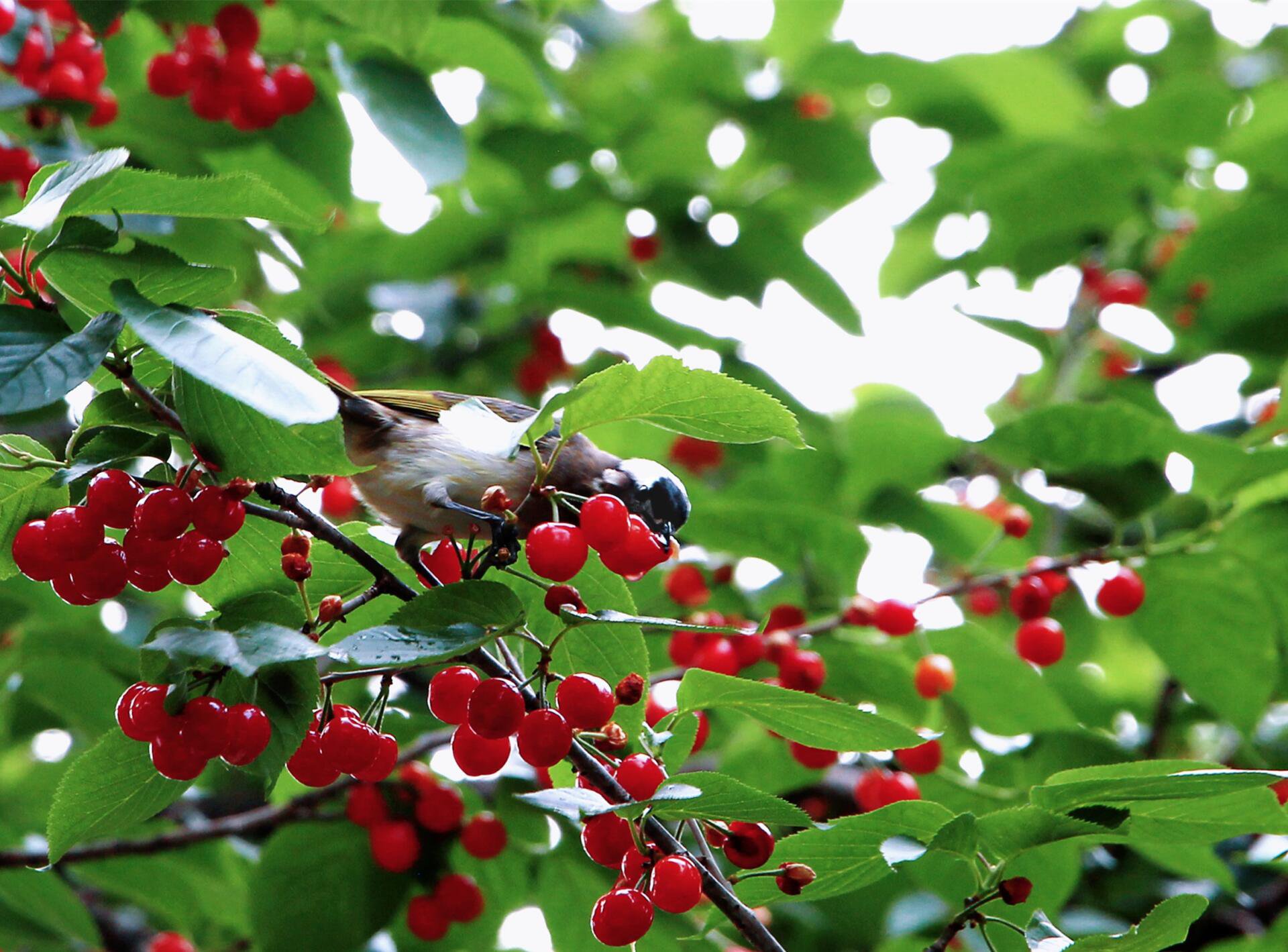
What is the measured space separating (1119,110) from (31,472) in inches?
168

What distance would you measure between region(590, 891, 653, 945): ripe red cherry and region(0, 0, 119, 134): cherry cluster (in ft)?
8.10

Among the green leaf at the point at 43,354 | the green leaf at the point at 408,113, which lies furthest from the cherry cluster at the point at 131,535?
the green leaf at the point at 408,113

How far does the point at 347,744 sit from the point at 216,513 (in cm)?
41

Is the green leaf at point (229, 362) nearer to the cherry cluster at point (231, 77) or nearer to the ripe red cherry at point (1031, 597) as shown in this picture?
the cherry cluster at point (231, 77)

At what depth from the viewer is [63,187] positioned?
1590 mm

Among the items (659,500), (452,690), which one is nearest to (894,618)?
(659,500)

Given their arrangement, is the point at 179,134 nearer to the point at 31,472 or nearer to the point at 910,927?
the point at 31,472

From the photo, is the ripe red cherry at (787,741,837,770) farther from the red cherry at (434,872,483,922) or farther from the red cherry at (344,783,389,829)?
the red cherry at (344,783,389,829)

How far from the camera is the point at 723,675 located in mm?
1897

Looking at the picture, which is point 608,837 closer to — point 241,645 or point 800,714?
point 800,714

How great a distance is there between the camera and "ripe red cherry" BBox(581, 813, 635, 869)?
1.97 metres

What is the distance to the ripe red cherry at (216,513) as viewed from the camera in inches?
69.5

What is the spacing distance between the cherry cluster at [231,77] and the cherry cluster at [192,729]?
231 centimetres

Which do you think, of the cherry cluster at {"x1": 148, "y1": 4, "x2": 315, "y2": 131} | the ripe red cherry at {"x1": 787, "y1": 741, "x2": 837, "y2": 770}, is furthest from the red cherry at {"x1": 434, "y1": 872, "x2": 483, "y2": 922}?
the cherry cluster at {"x1": 148, "y1": 4, "x2": 315, "y2": 131}
